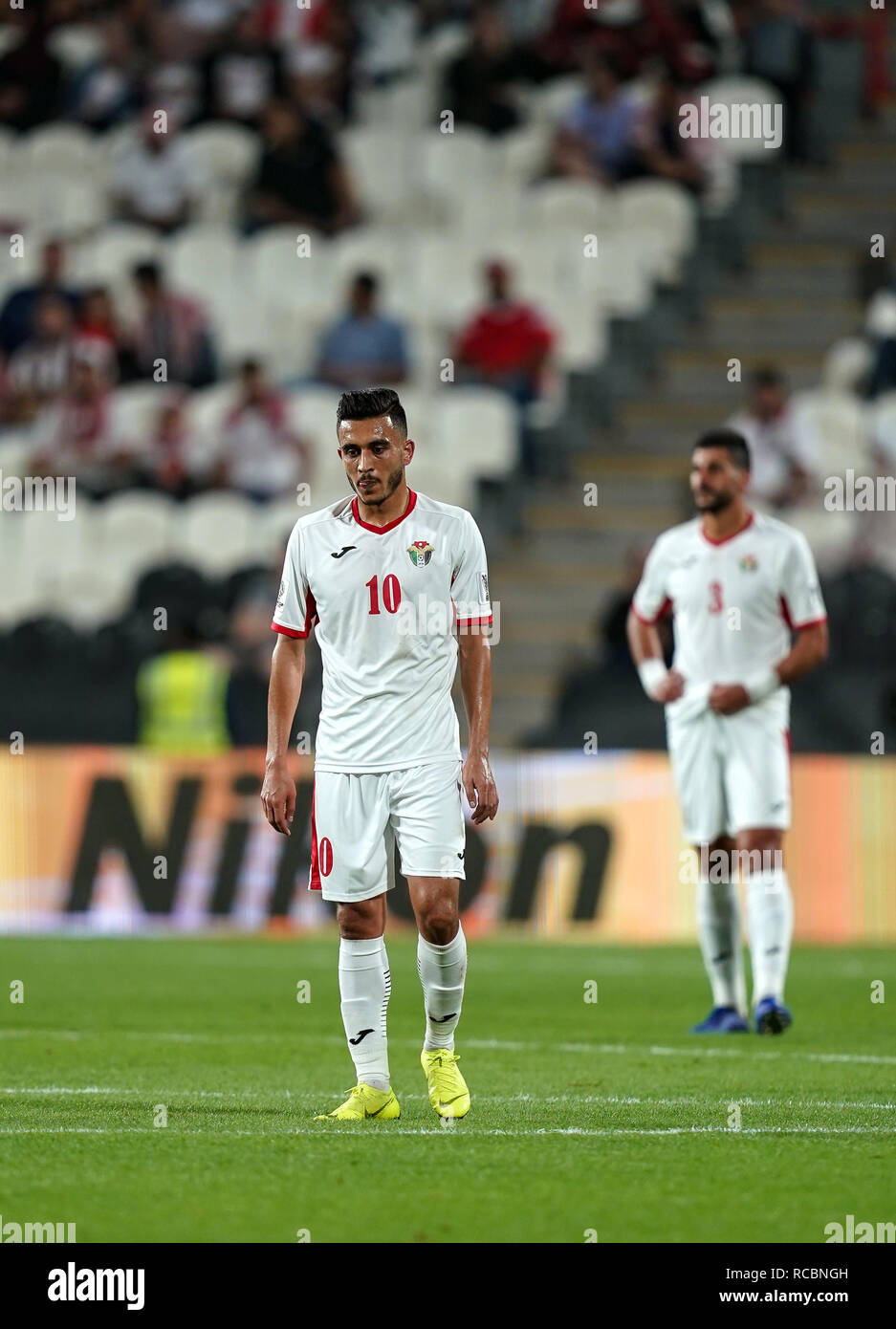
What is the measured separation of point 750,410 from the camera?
699 inches

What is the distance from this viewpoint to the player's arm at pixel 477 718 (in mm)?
6758

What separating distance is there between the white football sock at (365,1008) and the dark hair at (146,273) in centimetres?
1306

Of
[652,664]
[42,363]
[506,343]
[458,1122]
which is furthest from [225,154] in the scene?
[458,1122]

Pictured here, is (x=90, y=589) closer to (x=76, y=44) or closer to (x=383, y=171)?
(x=383, y=171)

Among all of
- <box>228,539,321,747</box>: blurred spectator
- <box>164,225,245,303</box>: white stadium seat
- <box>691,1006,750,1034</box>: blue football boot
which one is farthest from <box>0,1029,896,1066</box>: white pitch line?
<box>164,225,245,303</box>: white stadium seat

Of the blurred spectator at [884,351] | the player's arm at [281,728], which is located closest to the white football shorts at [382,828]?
the player's arm at [281,728]

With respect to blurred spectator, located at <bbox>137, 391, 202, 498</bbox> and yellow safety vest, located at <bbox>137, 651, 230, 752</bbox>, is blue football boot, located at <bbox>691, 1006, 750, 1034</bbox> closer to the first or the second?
yellow safety vest, located at <bbox>137, 651, 230, 752</bbox>

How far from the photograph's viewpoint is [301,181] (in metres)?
20.8

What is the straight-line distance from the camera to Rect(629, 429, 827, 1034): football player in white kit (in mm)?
9953

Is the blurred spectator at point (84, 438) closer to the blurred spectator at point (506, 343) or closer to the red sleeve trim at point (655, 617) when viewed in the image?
the blurred spectator at point (506, 343)

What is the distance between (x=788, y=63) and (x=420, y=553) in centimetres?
1437

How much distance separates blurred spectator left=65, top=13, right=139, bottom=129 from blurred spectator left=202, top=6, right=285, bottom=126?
0.72m

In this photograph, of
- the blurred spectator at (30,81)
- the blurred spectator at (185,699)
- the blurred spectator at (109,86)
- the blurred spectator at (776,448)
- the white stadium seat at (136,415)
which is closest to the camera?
the blurred spectator at (185,699)
